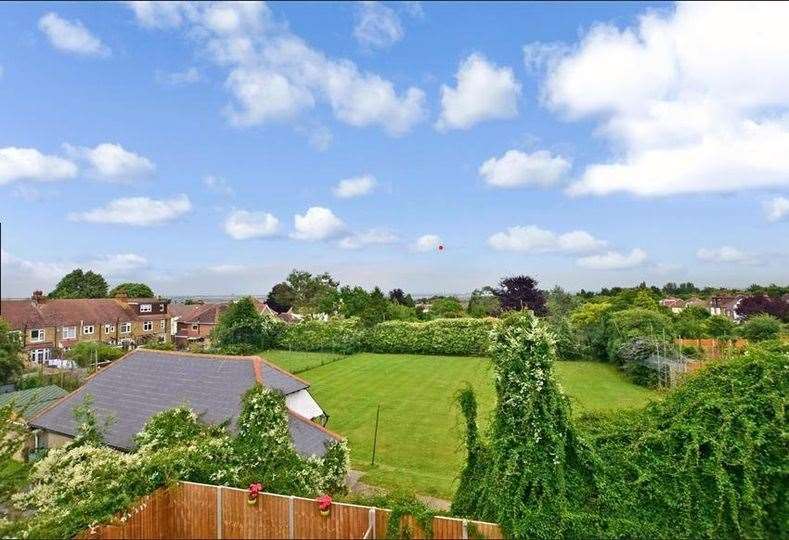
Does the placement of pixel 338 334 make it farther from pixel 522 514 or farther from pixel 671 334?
pixel 522 514

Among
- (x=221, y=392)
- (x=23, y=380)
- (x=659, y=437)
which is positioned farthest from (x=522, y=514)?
(x=23, y=380)

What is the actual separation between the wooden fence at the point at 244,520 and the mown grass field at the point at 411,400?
1.88 m

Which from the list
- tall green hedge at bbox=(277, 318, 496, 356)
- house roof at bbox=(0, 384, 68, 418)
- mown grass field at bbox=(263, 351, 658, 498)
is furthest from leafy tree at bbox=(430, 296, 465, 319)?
house roof at bbox=(0, 384, 68, 418)

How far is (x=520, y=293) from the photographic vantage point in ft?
137

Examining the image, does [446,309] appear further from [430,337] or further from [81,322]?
[81,322]

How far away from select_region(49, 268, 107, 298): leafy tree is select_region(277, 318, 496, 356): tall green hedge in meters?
38.2

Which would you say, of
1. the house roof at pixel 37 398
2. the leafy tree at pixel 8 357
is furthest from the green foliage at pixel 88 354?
the house roof at pixel 37 398

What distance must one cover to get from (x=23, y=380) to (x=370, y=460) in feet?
57.4

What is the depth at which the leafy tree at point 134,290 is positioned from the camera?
2547 inches

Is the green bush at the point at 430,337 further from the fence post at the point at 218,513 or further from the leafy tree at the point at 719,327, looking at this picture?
the fence post at the point at 218,513

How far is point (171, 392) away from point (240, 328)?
23989 mm

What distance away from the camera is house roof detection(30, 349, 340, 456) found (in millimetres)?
12039

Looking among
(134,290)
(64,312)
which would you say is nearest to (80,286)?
(134,290)

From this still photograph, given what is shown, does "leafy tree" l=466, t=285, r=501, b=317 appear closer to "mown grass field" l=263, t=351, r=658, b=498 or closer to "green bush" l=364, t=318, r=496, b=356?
"green bush" l=364, t=318, r=496, b=356
